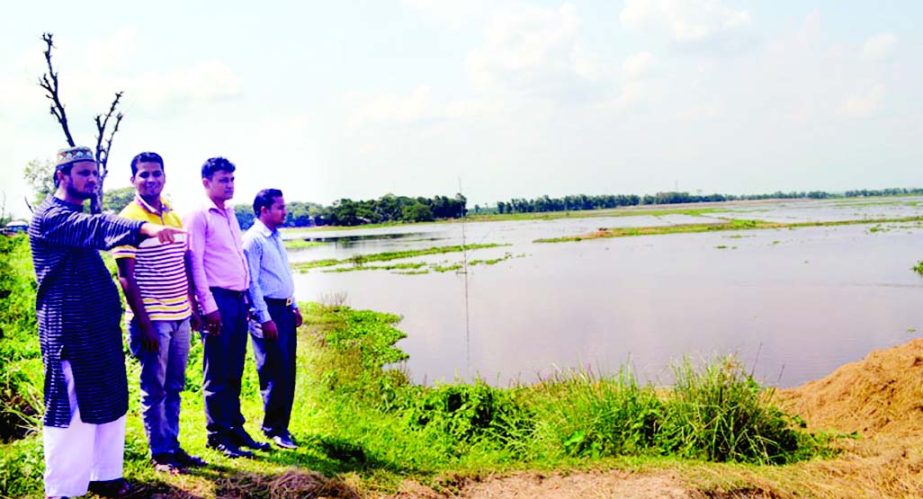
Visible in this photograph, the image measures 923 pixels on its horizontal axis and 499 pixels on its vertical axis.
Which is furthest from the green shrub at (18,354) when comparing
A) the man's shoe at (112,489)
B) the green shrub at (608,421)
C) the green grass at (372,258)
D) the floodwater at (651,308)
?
the green grass at (372,258)

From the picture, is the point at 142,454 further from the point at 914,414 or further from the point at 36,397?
the point at 914,414

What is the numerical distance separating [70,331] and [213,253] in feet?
3.08

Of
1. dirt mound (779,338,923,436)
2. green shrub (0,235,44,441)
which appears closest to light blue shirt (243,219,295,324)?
green shrub (0,235,44,441)

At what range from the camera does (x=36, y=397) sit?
184 inches

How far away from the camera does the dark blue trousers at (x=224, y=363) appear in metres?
3.91

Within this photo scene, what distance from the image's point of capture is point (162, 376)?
140 inches

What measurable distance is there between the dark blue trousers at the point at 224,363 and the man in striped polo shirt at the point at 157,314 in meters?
0.25

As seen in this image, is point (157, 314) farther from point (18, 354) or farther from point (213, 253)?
point (18, 354)

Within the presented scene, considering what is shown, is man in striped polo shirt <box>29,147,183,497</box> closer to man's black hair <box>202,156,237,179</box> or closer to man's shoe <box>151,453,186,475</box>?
man's shoe <box>151,453,186,475</box>

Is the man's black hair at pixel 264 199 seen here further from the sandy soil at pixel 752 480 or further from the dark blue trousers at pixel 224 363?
the sandy soil at pixel 752 480

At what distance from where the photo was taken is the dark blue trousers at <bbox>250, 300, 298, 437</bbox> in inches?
167

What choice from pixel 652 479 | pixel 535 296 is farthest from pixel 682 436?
pixel 535 296

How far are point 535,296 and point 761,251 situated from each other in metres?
16.3

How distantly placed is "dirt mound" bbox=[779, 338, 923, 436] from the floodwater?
1156 millimetres
